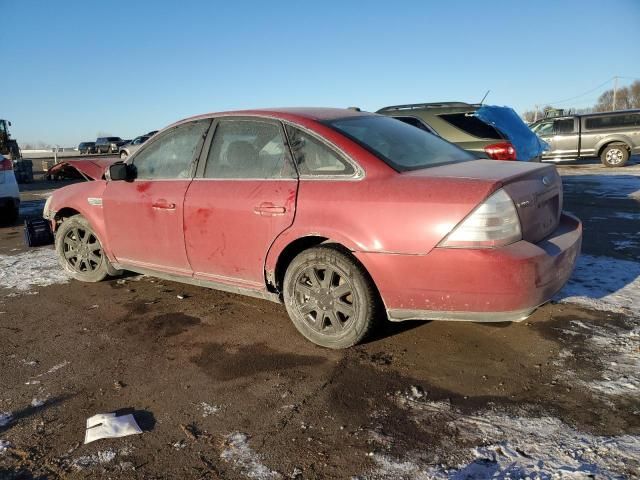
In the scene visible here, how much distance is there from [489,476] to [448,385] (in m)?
0.79

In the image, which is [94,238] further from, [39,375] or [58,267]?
[39,375]

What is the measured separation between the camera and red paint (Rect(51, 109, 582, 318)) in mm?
2770

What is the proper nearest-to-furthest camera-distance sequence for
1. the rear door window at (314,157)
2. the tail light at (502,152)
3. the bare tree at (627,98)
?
the rear door window at (314,157)
the tail light at (502,152)
the bare tree at (627,98)

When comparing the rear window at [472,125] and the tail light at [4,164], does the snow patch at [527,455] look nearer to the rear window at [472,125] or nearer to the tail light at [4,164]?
the rear window at [472,125]

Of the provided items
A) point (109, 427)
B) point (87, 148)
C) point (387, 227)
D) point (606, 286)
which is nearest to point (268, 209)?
point (387, 227)

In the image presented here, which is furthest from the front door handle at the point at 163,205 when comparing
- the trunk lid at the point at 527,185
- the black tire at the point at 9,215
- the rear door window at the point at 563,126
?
the rear door window at the point at 563,126

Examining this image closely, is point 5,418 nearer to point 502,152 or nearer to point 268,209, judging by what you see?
point 268,209

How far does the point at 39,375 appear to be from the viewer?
316 centimetres

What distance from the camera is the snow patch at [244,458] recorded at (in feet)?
7.07

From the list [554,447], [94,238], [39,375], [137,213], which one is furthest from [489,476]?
[94,238]

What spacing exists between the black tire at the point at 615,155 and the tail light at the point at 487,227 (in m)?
16.5

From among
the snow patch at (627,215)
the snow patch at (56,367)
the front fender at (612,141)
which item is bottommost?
the snow patch at (56,367)

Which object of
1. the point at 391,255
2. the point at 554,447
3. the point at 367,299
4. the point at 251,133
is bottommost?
the point at 554,447

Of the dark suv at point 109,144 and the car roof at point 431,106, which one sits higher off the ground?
the dark suv at point 109,144
